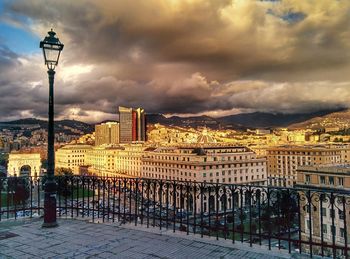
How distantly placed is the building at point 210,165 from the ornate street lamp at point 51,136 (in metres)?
52.5

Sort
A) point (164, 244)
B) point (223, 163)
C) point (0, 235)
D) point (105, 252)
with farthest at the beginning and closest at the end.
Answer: point (223, 163) → point (0, 235) → point (164, 244) → point (105, 252)

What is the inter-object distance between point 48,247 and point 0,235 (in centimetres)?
176

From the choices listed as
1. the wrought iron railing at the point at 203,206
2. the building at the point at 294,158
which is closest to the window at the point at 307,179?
the wrought iron railing at the point at 203,206

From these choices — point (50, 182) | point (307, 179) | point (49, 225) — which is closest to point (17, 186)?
point (50, 182)

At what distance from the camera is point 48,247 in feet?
21.4

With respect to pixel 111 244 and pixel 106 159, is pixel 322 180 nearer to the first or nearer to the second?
pixel 111 244

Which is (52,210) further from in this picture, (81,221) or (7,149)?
(7,149)

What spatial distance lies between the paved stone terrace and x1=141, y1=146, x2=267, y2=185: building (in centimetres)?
5294

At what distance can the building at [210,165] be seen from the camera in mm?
62562

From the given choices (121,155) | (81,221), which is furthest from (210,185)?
A: (121,155)

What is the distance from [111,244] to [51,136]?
11.4 ft

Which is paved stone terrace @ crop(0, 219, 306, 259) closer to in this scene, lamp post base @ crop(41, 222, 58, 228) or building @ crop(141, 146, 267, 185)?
lamp post base @ crop(41, 222, 58, 228)

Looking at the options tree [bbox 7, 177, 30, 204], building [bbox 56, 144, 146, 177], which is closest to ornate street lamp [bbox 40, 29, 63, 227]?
tree [bbox 7, 177, 30, 204]

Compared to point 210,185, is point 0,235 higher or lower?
lower
